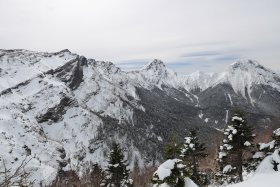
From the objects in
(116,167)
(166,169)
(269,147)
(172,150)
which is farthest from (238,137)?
(116,167)

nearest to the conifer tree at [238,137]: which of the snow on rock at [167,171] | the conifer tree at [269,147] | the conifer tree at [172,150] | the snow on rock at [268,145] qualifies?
the conifer tree at [269,147]

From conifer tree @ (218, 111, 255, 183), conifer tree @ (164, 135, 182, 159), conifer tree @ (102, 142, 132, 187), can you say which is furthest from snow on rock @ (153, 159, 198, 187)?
conifer tree @ (102, 142, 132, 187)

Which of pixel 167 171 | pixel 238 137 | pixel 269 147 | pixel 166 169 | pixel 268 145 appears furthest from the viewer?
pixel 238 137

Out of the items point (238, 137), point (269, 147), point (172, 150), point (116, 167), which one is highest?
point (172, 150)

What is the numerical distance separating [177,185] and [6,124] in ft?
577

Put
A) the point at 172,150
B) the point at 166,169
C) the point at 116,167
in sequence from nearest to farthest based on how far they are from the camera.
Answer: the point at 166,169 < the point at 172,150 < the point at 116,167

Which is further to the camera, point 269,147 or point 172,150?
point 269,147

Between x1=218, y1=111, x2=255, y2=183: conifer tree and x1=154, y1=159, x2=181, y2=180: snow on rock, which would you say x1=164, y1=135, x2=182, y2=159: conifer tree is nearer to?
x1=154, y1=159, x2=181, y2=180: snow on rock

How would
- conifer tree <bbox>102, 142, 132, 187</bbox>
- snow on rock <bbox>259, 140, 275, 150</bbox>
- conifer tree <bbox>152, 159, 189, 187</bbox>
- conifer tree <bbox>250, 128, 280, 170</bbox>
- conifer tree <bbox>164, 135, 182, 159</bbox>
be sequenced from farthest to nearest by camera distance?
1. conifer tree <bbox>102, 142, 132, 187</bbox>
2. snow on rock <bbox>259, 140, 275, 150</bbox>
3. conifer tree <bbox>250, 128, 280, 170</bbox>
4. conifer tree <bbox>164, 135, 182, 159</bbox>
5. conifer tree <bbox>152, 159, 189, 187</bbox>

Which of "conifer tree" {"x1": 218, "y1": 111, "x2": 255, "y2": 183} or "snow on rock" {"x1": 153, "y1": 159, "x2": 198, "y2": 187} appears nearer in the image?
"snow on rock" {"x1": 153, "y1": 159, "x2": 198, "y2": 187}

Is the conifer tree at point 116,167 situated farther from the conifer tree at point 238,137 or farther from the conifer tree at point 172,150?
the conifer tree at point 172,150

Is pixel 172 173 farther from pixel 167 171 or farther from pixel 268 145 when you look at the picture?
pixel 268 145

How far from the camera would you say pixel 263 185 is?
19.9m

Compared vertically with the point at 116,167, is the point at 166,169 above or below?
above
